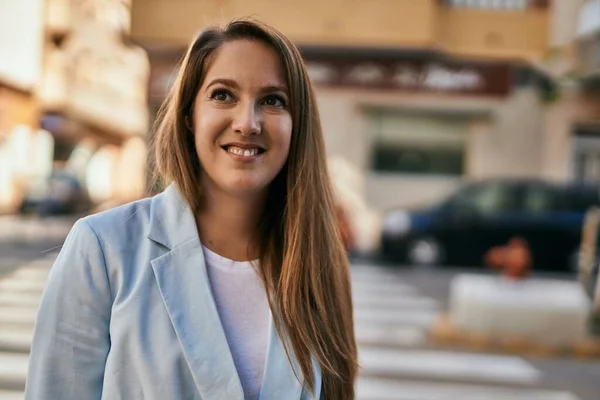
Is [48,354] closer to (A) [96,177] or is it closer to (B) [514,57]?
(B) [514,57]

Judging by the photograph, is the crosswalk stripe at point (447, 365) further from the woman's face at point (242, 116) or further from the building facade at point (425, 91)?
the building facade at point (425, 91)

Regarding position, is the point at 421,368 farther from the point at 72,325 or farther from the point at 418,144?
the point at 418,144

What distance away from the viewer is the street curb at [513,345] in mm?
8133

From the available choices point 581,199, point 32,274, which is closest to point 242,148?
point 32,274

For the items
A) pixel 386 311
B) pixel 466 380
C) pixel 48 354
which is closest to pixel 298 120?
pixel 48 354

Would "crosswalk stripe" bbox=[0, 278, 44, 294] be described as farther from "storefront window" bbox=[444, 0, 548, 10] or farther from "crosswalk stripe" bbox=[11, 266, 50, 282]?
"storefront window" bbox=[444, 0, 548, 10]

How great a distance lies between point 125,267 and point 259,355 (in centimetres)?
35

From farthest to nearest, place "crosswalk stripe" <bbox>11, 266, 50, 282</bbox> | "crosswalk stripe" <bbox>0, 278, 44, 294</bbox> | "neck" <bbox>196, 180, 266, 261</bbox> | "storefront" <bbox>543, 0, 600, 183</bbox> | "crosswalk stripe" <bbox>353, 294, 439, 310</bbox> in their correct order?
"storefront" <bbox>543, 0, 600, 183</bbox> → "crosswalk stripe" <bbox>11, 266, 50, 282</bbox> → "crosswalk stripe" <bbox>353, 294, 439, 310</bbox> → "crosswalk stripe" <bbox>0, 278, 44, 294</bbox> → "neck" <bbox>196, 180, 266, 261</bbox>

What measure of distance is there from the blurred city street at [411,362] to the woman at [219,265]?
2445 mm

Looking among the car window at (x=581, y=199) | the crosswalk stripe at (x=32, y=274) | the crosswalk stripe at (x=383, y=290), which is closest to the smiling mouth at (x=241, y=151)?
the crosswalk stripe at (x=383, y=290)

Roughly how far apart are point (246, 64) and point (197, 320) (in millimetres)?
552

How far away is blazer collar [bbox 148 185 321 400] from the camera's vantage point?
1.74 metres

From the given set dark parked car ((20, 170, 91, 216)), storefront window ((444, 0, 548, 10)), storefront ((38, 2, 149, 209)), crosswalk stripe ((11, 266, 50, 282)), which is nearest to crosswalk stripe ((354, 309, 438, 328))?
storefront ((38, 2, 149, 209))

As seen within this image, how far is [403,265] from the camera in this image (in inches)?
622
